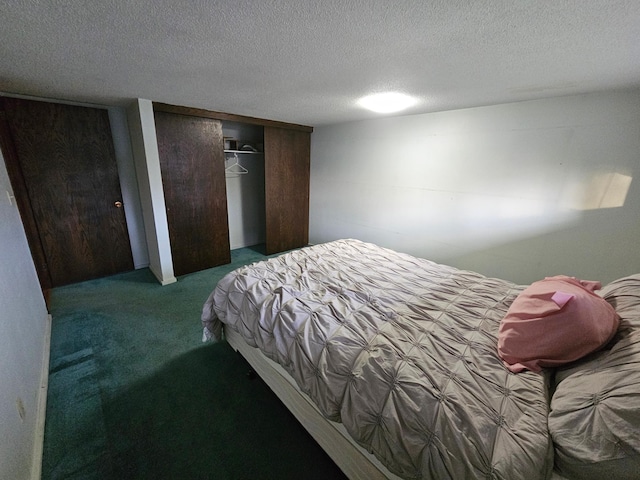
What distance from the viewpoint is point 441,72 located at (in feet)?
5.45

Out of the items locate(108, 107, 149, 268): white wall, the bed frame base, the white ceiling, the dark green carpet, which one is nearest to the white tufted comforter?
the bed frame base

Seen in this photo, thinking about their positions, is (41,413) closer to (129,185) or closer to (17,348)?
(17,348)

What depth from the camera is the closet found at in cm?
297

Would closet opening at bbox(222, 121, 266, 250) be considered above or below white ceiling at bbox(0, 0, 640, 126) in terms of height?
below

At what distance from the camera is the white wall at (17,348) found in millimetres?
1048

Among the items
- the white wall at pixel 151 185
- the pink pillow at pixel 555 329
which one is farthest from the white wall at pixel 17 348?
the pink pillow at pixel 555 329

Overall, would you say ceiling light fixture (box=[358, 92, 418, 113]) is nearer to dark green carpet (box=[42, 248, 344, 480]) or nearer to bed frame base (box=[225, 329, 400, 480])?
bed frame base (box=[225, 329, 400, 480])

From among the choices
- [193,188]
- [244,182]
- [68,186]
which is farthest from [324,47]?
[68,186]

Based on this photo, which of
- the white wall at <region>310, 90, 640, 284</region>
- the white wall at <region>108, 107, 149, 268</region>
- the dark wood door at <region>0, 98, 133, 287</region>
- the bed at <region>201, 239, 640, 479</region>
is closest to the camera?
the bed at <region>201, 239, 640, 479</region>

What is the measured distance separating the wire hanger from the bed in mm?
2657

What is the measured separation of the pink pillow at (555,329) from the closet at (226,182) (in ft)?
11.2

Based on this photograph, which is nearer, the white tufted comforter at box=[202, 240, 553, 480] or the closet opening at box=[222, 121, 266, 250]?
the white tufted comforter at box=[202, 240, 553, 480]

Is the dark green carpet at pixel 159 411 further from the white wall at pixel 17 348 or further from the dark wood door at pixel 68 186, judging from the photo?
the dark wood door at pixel 68 186

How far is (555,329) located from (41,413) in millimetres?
2769
